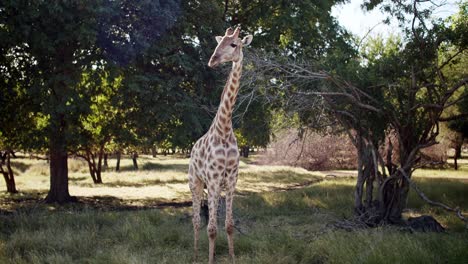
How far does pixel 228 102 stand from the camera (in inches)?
242

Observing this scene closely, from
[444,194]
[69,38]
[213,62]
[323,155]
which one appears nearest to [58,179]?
[69,38]

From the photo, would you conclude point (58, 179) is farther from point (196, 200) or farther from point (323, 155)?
point (323, 155)

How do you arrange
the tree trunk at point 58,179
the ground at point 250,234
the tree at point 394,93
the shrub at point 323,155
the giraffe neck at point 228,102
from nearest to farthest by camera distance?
1. the giraffe neck at point 228,102
2. the ground at point 250,234
3. the tree at point 394,93
4. the tree trunk at point 58,179
5. the shrub at point 323,155

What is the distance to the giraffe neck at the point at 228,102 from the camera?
5984 mm

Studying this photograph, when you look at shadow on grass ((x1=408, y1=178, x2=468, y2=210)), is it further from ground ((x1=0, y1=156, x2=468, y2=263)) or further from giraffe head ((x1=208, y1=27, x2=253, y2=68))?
giraffe head ((x1=208, y1=27, x2=253, y2=68))

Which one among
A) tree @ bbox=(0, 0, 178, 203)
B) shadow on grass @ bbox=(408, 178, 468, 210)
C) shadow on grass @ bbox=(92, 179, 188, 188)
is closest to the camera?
tree @ bbox=(0, 0, 178, 203)

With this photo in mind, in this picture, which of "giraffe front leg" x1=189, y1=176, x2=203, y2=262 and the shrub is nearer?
"giraffe front leg" x1=189, y1=176, x2=203, y2=262

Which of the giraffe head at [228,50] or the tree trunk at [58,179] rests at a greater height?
the giraffe head at [228,50]

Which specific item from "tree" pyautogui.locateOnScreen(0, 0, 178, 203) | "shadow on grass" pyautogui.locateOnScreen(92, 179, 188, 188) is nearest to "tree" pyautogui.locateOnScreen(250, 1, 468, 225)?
"tree" pyautogui.locateOnScreen(0, 0, 178, 203)

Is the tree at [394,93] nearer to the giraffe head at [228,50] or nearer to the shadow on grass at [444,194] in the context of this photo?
the giraffe head at [228,50]

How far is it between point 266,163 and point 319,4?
26256 millimetres

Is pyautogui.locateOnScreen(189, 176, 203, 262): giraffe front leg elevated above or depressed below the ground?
above

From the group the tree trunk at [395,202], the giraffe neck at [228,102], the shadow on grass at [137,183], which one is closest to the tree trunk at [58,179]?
the shadow on grass at [137,183]

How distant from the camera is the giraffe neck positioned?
5.98 meters
